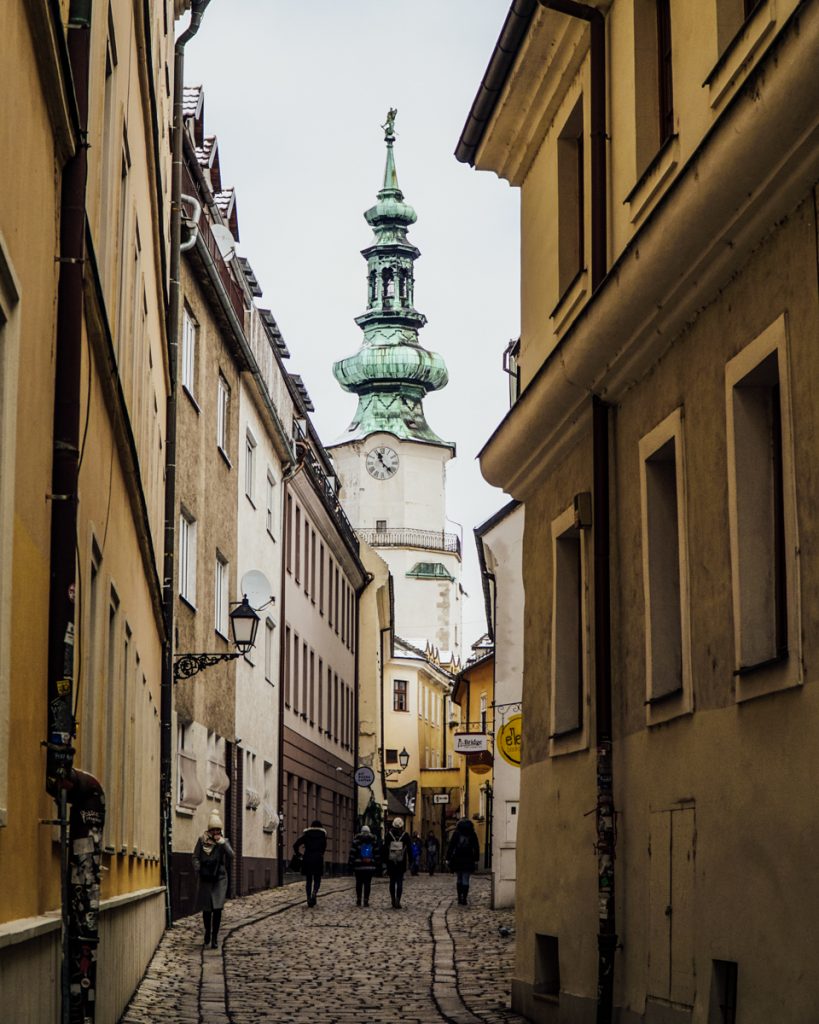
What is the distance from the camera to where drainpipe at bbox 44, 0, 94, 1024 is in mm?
7543

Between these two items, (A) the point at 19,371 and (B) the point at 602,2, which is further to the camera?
(B) the point at 602,2

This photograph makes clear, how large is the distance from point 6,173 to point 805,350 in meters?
3.75

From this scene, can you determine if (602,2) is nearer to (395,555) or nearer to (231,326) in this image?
(231,326)

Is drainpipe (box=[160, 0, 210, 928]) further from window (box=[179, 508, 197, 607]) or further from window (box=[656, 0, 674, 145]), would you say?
window (box=[656, 0, 674, 145])

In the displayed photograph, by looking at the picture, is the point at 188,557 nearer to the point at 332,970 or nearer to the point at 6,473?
the point at 332,970

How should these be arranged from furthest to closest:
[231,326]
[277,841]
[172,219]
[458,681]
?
[458,681] → [277,841] → [231,326] → [172,219]

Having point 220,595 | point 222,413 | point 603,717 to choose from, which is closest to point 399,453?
point 222,413

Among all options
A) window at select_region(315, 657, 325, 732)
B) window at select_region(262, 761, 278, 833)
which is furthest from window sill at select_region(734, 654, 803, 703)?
window at select_region(315, 657, 325, 732)

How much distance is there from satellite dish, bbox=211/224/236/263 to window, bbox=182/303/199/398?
2.51 metres

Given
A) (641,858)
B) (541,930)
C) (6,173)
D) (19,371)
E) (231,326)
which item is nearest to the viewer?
(6,173)

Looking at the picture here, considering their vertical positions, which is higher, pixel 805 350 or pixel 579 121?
pixel 579 121

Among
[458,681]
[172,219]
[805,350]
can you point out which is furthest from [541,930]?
[458,681]

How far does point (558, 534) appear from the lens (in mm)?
13508

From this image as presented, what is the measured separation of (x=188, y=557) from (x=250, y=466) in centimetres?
820
